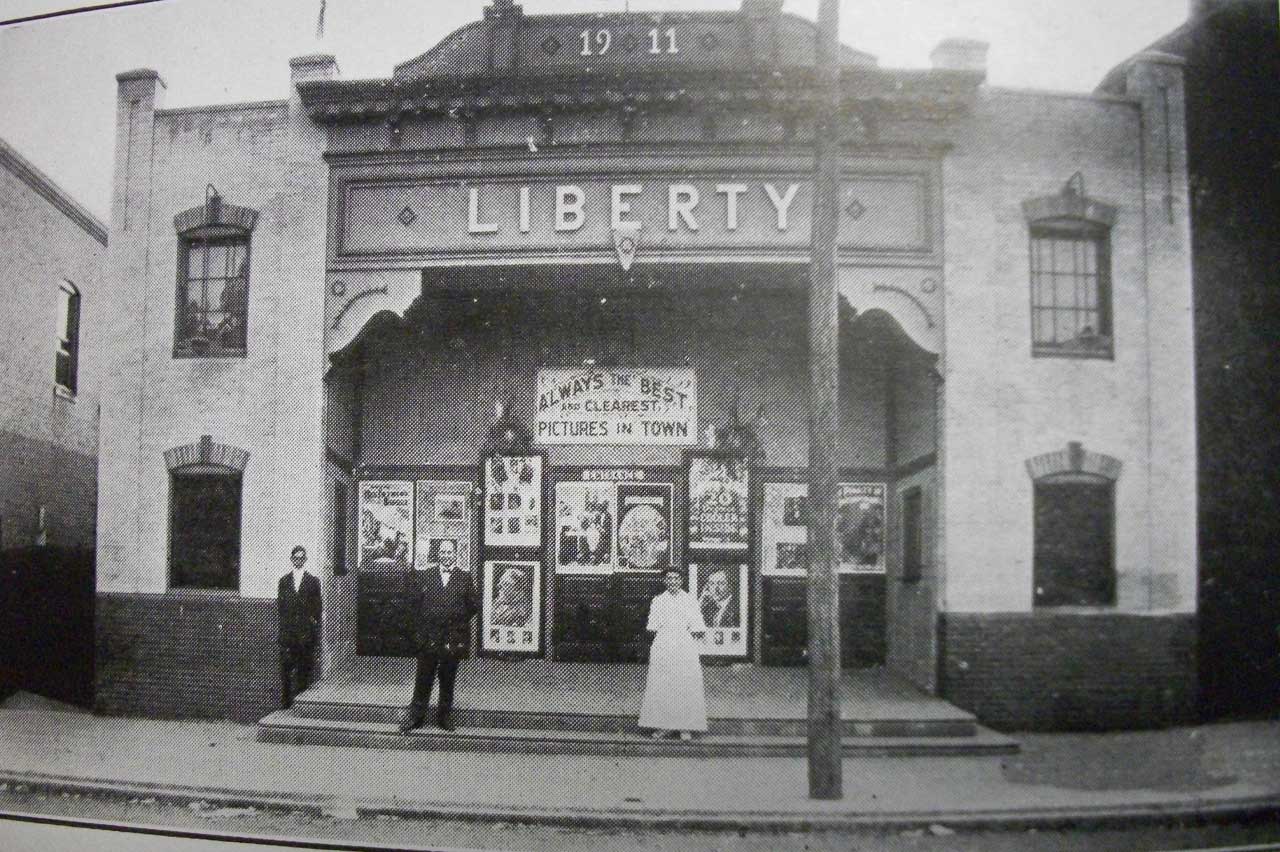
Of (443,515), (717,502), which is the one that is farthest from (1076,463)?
(443,515)

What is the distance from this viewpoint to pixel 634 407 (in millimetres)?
11641

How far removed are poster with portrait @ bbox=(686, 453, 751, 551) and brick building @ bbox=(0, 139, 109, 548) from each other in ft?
23.4

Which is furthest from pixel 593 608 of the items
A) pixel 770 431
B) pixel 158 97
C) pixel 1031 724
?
pixel 158 97

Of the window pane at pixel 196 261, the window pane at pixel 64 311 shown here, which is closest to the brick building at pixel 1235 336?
the window pane at pixel 196 261

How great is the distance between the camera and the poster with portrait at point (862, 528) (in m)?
11.4

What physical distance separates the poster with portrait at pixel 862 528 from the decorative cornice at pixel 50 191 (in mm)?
9898

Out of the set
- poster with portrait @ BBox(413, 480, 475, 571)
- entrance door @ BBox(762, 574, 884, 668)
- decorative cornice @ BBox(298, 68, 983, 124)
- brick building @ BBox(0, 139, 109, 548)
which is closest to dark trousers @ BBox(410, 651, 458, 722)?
poster with portrait @ BBox(413, 480, 475, 571)

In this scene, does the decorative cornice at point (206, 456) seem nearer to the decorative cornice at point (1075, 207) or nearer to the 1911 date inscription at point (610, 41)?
the 1911 date inscription at point (610, 41)

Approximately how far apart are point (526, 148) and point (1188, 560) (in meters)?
8.01

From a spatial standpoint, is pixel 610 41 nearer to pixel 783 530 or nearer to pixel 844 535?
pixel 783 530

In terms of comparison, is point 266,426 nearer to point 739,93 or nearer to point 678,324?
point 678,324

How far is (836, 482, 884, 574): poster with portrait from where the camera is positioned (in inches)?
449

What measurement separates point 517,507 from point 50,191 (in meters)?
6.98

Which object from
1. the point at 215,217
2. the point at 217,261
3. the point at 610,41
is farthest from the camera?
the point at 217,261
